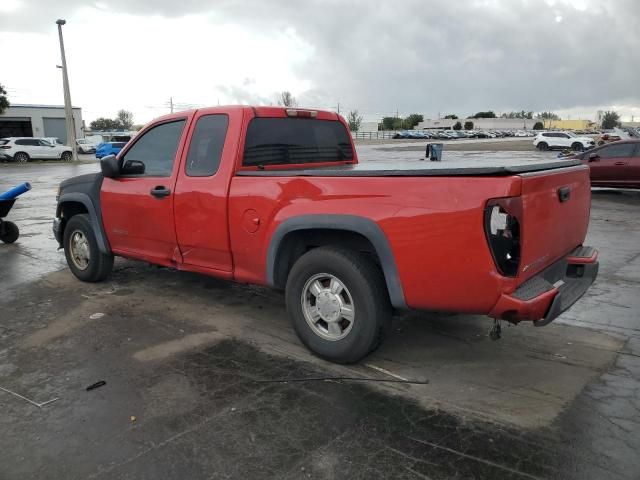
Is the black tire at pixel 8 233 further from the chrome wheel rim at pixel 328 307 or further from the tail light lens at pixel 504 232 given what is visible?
the tail light lens at pixel 504 232

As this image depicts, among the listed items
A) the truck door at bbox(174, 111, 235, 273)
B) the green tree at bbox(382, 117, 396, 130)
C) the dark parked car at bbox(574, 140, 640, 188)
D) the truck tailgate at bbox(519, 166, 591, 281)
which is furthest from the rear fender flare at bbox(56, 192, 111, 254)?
the green tree at bbox(382, 117, 396, 130)

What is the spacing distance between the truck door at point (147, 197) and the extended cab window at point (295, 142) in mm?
770

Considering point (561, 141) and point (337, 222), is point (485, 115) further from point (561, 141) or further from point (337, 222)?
point (337, 222)

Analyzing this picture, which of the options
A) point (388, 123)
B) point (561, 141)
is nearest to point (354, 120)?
point (388, 123)

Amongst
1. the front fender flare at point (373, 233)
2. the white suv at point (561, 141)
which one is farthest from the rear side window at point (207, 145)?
the white suv at point (561, 141)

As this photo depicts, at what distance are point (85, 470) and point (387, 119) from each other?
133748mm

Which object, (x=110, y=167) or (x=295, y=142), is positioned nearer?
(x=295, y=142)

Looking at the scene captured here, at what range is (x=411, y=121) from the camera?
440ft

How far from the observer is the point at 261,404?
3480 mm

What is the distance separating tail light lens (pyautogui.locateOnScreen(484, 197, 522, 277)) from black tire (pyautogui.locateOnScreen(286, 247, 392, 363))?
85 centimetres

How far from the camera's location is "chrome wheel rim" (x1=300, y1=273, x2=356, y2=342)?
12.7 feet

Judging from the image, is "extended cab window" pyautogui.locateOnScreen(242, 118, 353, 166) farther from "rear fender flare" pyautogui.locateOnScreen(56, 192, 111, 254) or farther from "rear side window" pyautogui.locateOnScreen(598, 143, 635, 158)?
"rear side window" pyautogui.locateOnScreen(598, 143, 635, 158)

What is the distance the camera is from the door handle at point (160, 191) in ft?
16.1

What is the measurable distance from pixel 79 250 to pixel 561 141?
39.6m
